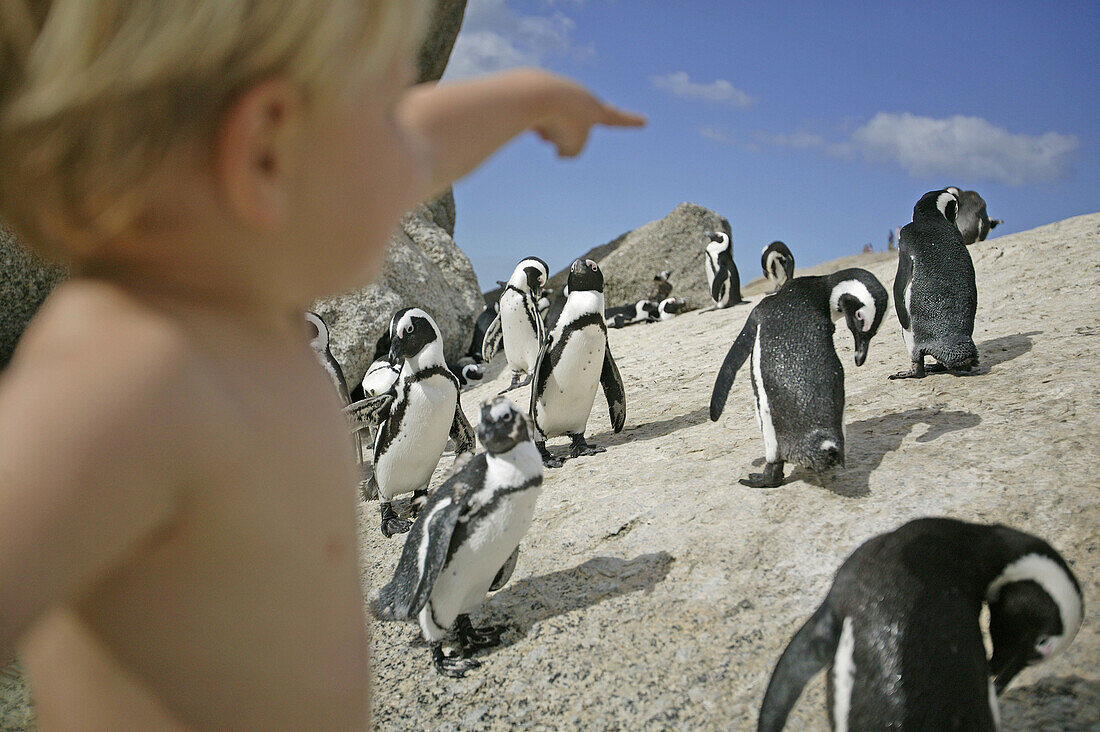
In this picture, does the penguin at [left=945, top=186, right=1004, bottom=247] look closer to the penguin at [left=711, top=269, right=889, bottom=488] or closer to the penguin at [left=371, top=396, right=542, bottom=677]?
the penguin at [left=711, top=269, right=889, bottom=488]

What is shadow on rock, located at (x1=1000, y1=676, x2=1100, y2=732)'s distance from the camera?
1377 mm

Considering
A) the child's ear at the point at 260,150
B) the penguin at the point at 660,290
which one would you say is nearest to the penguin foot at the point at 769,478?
the child's ear at the point at 260,150

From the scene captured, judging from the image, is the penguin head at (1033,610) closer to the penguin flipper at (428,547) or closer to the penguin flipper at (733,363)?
the penguin flipper at (428,547)

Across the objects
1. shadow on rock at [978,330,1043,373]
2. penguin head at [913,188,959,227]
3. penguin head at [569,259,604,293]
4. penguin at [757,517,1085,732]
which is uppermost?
penguin head at [913,188,959,227]

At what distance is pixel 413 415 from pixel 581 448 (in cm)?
92

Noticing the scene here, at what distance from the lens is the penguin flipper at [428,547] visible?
2.02m

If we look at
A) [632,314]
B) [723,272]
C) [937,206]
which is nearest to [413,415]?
[937,206]

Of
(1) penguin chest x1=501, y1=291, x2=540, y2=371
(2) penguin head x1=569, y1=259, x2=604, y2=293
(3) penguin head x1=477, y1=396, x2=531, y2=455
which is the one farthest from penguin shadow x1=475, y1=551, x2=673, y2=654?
(1) penguin chest x1=501, y1=291, x2=540, y2=371

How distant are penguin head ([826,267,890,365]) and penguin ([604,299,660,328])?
6.33 m

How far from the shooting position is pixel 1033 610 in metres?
1.24

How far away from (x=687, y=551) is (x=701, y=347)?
11.5ft

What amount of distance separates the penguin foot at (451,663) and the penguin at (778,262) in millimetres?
7828

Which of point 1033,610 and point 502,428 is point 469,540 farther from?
point 1033,610

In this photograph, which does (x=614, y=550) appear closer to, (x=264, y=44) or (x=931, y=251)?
(x=264, y=44)
